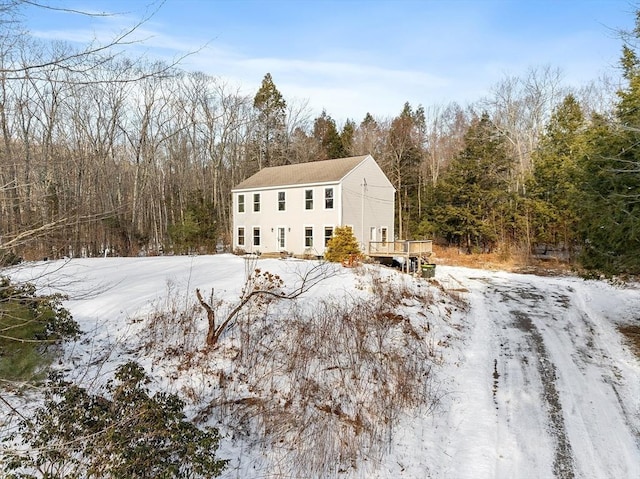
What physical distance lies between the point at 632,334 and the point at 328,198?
1446 centimetres

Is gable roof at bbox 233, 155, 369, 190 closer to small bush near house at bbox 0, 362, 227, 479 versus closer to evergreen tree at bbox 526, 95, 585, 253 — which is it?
evergreen tree at bbox 526, 95, 585, 253

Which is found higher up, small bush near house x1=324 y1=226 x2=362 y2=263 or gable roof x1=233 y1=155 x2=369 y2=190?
gable roof x1=233 y1=155 x2=369 y2=190

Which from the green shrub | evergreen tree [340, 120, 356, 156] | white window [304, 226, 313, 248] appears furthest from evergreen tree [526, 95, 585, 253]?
the green shrub

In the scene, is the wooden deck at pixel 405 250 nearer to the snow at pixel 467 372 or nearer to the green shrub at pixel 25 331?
the snow at pixel 467 372

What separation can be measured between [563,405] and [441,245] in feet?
75.1

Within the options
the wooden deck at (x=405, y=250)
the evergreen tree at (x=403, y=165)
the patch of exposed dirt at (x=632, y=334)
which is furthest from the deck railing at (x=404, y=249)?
the evergreen tree at (x=403, y=165)

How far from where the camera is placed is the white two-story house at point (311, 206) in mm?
21000

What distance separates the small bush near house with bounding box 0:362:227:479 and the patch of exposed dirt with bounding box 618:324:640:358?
9.18 meters

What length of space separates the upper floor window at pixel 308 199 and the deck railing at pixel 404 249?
13.8 feet

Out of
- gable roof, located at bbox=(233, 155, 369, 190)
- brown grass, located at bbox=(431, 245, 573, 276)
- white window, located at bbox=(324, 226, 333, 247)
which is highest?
gable roof, located at bbox=(233, 155, 369, 190)

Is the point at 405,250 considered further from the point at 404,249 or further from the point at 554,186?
the point at 554,186

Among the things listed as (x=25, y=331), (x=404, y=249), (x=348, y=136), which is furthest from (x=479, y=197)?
(x=25, y=331)

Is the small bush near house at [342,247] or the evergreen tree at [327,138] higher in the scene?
the evergreen tree at [327,138]

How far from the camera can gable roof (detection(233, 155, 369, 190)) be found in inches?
845
